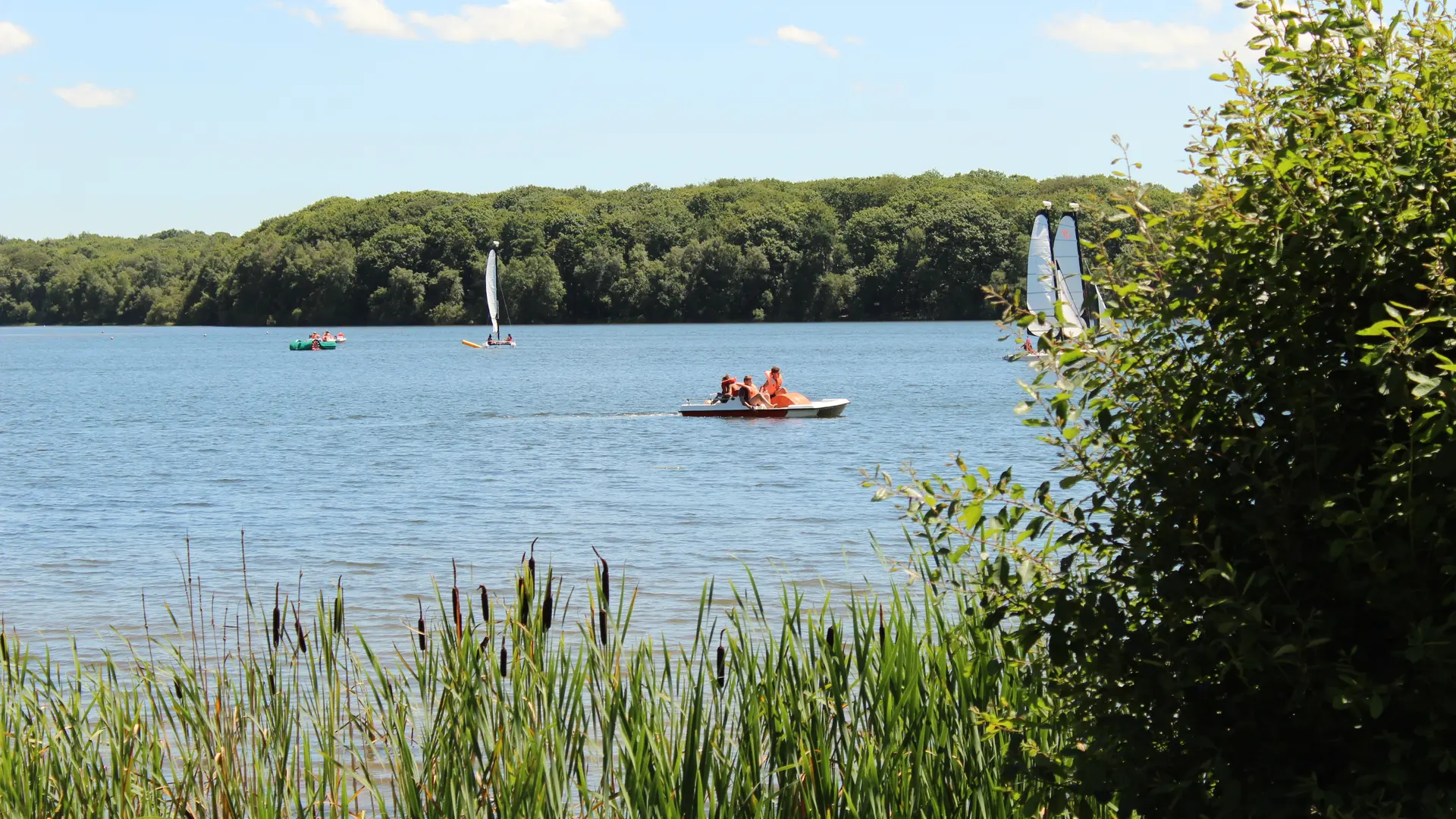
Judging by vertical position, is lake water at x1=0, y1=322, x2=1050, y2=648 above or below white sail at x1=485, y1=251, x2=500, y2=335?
below

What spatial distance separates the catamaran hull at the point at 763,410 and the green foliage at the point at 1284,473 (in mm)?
30725

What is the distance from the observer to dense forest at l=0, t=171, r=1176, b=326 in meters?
154

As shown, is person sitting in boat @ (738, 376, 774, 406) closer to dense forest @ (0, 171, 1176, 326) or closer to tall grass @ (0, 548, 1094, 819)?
tall grass @ (0, 548, 1094, 819)

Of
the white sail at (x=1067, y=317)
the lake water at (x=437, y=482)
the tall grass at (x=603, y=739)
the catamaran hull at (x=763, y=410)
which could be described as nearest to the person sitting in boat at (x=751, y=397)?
the catamaran hull at (x=763, y=410)

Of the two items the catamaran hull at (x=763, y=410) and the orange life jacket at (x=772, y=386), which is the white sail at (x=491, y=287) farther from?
the orange life jacket at (x=772, y=386)

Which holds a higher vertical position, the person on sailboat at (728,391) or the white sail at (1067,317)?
the white sail at (1067,317)

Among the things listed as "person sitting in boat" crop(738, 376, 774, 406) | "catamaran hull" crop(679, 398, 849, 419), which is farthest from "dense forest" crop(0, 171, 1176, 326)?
"person sitting in boat" crop(738, 376, 774, 406)

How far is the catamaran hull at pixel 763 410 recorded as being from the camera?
3447 cm

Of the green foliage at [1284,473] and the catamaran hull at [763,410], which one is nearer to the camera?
the green foliage at [1284,473]

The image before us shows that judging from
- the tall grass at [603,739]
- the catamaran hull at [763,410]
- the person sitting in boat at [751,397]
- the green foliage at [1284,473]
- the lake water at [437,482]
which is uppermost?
the green foliage at [1284,473]

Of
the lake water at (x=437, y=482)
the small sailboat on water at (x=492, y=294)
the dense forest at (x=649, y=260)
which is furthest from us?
the dense forest at (x=649, y=260)

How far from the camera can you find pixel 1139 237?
3393 millimetres

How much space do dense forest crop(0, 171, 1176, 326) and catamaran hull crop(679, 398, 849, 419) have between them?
11017 centimetres

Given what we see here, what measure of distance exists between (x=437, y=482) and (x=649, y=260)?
471ft
